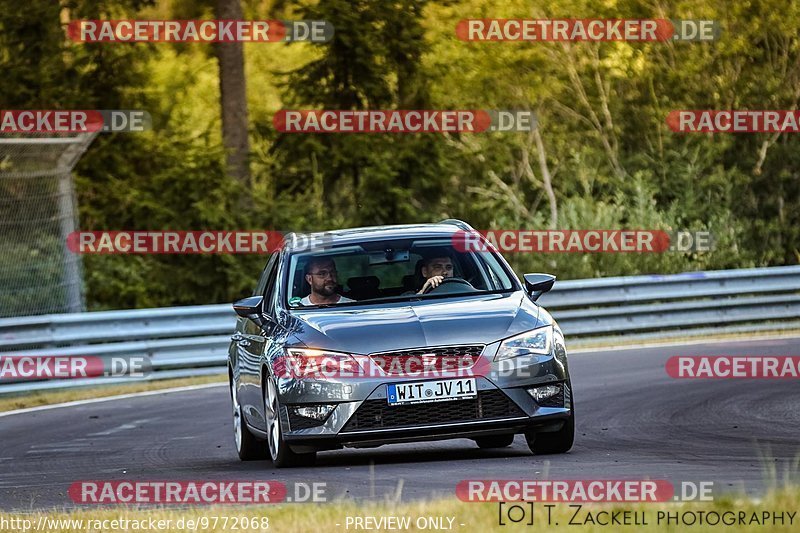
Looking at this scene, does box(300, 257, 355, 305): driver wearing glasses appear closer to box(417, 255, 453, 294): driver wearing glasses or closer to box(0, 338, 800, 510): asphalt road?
box(417, 255, 453, 294): driver wearing glasses

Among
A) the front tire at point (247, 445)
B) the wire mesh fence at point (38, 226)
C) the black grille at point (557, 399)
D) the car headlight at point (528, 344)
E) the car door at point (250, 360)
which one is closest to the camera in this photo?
the car headlight at point (528, 344)

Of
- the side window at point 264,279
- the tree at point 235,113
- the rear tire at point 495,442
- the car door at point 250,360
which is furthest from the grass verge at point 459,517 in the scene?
the tree at point 235,113

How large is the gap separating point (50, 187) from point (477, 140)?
14.5m

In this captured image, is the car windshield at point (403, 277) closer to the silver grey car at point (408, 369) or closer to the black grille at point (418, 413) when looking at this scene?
the silver grey car at point (408, 369)

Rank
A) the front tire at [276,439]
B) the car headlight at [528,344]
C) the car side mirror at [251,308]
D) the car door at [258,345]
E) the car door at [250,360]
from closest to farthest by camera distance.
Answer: the car headlight at [528,344], the front tire at [276,439], the car door at [258,345], the car door at [250,360], the car side mirror at [251,308]

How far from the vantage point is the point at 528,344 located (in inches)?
396

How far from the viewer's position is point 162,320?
2038 centimetres

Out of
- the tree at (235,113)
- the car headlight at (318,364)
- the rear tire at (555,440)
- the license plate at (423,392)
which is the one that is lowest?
the rear tire at (555,440)

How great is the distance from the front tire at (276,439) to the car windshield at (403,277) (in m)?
0.71

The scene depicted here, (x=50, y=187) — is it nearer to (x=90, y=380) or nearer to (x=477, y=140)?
(x=90, y=380)

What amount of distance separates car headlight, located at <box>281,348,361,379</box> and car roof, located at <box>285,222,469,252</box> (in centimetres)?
143

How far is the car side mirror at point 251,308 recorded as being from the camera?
37.2 feet

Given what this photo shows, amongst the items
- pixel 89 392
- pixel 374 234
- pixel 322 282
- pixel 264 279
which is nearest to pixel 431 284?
pixel 374 234

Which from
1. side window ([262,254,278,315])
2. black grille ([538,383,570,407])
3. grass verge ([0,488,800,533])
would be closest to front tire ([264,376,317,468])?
side window ([262,254,278,315])
